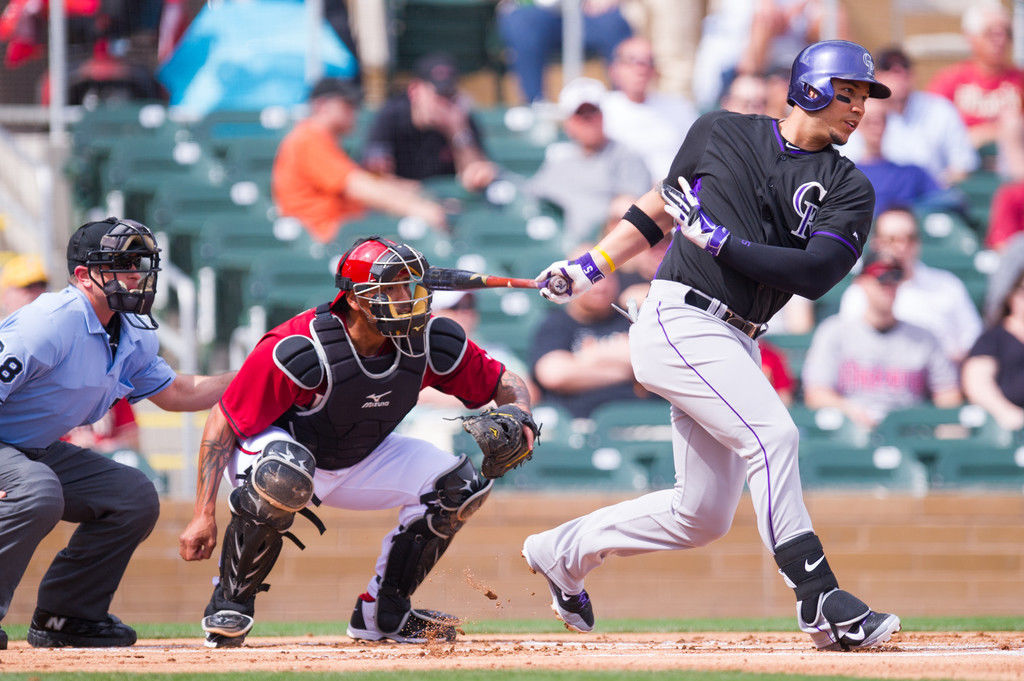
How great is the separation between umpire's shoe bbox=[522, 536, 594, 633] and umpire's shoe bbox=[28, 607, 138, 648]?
5.14 feet

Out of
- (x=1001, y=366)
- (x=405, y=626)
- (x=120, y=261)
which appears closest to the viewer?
Answer: (x=120, y=261)

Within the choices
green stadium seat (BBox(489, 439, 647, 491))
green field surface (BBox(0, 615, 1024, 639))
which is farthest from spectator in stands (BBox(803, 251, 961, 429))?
green field surface (BBox(0, 615, 1024, 639))

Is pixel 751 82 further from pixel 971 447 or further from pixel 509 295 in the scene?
pixel 971 447

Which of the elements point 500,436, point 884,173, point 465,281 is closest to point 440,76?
point 884,173

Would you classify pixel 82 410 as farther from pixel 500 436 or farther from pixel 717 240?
pixel 717 240

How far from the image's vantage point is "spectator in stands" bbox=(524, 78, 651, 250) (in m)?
9.31

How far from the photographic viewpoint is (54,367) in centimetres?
481

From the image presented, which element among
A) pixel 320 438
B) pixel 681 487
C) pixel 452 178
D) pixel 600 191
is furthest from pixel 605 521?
pixel 452 178

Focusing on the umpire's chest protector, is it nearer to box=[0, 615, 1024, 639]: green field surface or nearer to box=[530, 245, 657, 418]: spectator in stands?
box=[0, 615, 1024, 639]: green field surface

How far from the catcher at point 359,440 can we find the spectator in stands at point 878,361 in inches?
143

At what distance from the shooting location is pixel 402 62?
11797mm

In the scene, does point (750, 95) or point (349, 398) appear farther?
point (750, 95)

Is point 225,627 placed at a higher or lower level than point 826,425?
higher

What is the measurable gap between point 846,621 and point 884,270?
4.43m
